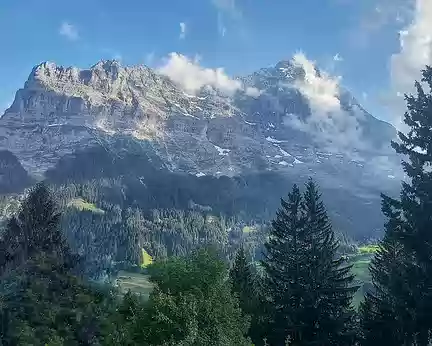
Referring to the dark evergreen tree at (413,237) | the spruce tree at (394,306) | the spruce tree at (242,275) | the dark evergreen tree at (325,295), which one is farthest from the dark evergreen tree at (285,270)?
the dark evergreen tree at (413,237)

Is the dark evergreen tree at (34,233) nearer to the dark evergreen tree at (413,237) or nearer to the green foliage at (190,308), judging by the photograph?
the green foliage at (190,308)

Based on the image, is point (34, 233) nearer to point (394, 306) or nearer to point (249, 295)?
point (249, 295)

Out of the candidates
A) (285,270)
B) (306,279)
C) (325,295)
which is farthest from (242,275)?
(325,295)

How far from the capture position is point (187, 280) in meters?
24.7

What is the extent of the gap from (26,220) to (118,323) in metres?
27.2

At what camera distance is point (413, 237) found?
1303 inches

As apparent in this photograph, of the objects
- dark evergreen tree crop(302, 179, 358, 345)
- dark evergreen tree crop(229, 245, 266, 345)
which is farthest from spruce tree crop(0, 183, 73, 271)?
dark evergreen tree crop(302, 179, 358, 345)

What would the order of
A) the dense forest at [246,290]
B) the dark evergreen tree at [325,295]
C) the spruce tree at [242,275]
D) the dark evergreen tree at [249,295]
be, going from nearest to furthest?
the dense forest at [246,290] < the dark evergreen tree at [325,295] < the dark evergreen tree at [249,295] < the spruce tree at [242,275]

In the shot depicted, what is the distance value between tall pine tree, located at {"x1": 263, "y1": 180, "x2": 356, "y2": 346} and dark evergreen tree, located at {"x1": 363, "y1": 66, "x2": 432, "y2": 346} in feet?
27.6

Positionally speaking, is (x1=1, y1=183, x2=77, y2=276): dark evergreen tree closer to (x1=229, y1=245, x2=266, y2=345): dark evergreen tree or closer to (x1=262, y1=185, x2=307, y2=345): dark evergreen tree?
(x1=229, y1=245, x2=266, y2=345): dark evergreen tree

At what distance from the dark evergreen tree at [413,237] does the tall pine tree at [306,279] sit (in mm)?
8423

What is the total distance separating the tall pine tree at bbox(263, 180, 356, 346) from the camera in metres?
43.8

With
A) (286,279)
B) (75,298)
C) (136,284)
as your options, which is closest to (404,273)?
(286,279)

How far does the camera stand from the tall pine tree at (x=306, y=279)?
4384 centimetres
